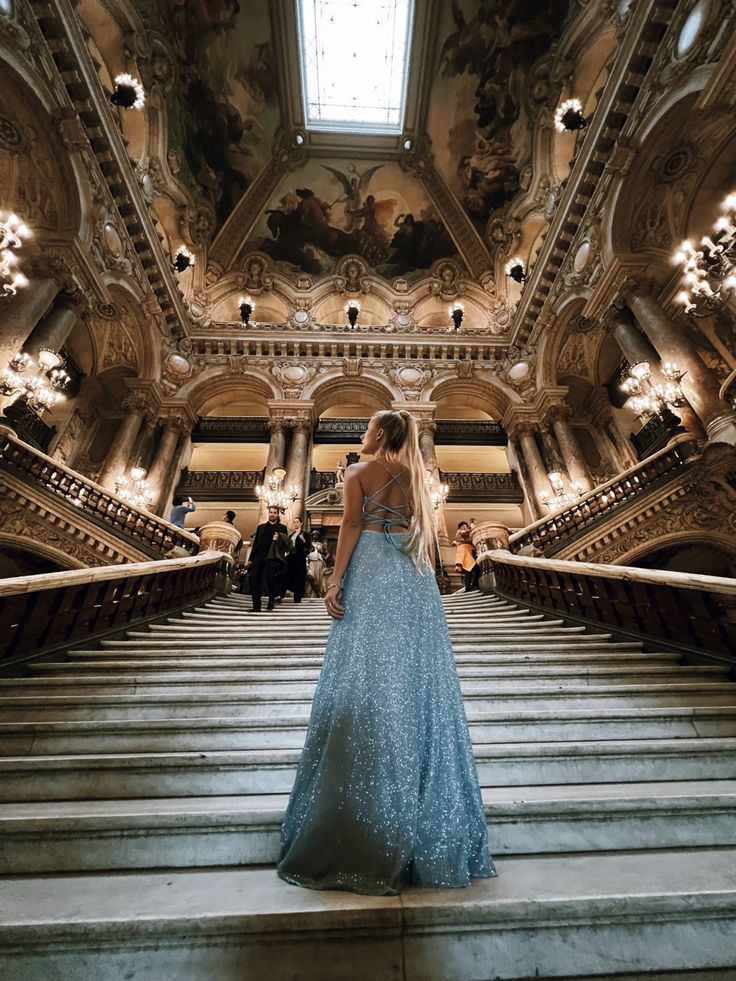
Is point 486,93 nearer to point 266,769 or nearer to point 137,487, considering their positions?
Result: point 137,487

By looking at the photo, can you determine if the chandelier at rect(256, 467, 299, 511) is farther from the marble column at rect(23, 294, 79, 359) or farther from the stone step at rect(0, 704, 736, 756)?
the stone step at rect(0, 704, 736, 756)

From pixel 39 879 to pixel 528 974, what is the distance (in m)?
1.64

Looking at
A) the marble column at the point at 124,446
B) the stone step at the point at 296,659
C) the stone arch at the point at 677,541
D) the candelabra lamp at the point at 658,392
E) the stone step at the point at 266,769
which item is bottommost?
the stone step at the point at 266,769

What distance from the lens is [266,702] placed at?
2.67 metres

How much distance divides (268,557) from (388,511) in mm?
4748

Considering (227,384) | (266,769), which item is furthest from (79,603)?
(227,384)

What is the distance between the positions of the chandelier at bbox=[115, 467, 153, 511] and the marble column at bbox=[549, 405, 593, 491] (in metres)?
12.7

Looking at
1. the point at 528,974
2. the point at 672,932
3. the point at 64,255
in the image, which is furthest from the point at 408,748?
the point at 64,255

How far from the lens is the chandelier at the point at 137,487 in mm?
11375

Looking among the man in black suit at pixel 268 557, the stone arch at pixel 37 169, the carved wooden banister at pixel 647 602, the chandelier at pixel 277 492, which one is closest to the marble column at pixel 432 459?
the chandelier at pixel 277 492

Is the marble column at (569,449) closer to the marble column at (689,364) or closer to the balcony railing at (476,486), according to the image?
the balcony railing at (476,486)

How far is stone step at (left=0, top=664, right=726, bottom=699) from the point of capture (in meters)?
2.81

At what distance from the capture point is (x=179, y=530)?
8.23 metres

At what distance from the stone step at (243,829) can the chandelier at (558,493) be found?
10890 mm
